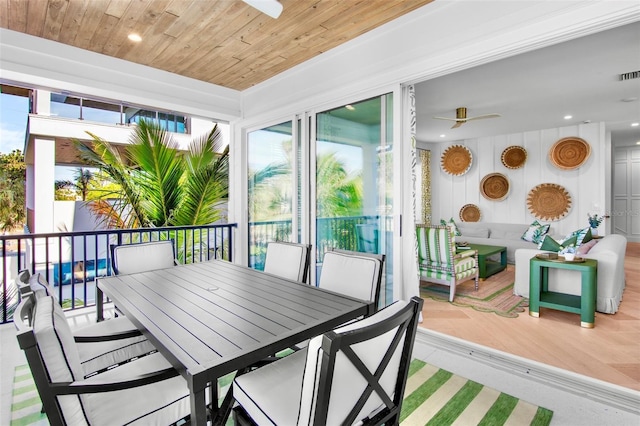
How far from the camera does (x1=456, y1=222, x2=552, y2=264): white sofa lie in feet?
19.1

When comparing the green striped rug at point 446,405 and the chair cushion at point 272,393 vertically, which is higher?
the chair cushion at point 272,393

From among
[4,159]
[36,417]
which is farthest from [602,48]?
[4,159]

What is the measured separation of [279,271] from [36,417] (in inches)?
64.7

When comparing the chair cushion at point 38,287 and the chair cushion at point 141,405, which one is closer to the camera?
the chair cushion at point 141,405

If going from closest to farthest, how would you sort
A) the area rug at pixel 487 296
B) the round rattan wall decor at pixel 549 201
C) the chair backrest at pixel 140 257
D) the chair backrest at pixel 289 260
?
the chair backrest at pixel 289 260 → the chair backrest at pixel 140 257 → the area rug at pixel 487 296 → the round rattan wall decor at pixel 549 201

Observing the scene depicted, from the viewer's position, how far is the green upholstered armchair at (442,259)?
3.74m

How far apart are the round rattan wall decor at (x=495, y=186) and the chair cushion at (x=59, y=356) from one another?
7.49 metres

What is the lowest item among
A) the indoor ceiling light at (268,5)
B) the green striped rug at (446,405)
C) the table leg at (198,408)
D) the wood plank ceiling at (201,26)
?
the green striped rug at (446,405)

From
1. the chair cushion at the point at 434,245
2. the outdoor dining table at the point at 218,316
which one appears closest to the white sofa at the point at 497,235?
the chair cushion at the point at 434,245

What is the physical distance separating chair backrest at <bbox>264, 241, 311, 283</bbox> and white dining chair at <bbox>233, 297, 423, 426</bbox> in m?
0.99

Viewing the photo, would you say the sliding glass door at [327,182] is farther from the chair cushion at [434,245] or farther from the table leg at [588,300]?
the table leg at [588,300]

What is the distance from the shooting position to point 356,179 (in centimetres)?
325

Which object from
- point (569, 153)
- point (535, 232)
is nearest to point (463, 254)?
point (535, 232)

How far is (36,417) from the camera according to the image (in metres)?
1.79
